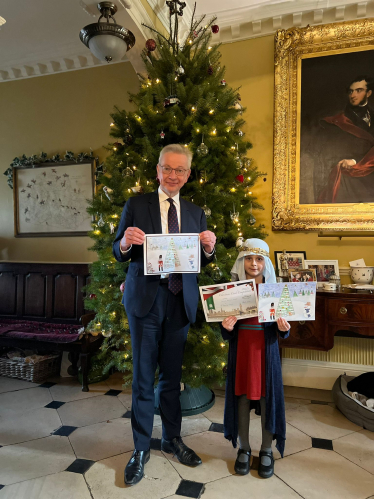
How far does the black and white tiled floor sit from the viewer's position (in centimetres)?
185

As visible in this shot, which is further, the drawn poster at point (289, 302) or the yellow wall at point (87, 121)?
the yellow wall at point (87, 121)

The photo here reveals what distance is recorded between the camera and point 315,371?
11.1 feet

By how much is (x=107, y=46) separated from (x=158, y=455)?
283cm

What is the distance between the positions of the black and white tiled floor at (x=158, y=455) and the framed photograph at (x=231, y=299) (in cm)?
92

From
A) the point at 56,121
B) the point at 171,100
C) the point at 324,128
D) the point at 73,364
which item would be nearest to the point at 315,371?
the point at 324,128

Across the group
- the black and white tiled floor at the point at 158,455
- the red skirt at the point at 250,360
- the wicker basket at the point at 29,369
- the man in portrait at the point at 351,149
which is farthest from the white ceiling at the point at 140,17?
the black and white tiled floor at the point at 158,455

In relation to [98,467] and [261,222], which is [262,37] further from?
[98,467]

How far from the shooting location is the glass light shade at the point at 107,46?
2587 mm

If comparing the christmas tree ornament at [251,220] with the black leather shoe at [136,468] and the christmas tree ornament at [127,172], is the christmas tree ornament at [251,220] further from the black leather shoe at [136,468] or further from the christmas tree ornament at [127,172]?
the black leather shoe at [136,468]

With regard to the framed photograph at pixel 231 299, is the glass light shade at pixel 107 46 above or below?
above

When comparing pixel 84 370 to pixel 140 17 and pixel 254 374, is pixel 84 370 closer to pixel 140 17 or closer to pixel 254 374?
pixel 254 374

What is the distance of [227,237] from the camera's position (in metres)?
2.79

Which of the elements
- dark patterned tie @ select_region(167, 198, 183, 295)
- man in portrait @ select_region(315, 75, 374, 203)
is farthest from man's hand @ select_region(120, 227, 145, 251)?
man in portrait @ select_region(315, 75, 374, 203)

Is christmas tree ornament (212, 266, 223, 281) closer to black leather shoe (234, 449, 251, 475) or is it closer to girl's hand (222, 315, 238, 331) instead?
girl's hand (222, 315, 238, 331)
